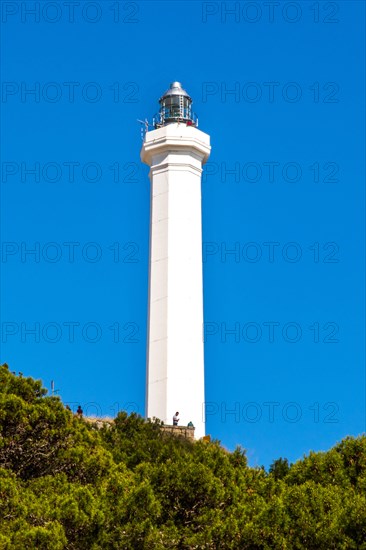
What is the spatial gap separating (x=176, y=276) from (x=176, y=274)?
0.25 feet

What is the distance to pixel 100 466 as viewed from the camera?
68.1ft

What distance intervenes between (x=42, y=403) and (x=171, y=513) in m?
4.26

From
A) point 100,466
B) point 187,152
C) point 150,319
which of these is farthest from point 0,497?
point 187,152

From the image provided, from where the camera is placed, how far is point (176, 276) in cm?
3941

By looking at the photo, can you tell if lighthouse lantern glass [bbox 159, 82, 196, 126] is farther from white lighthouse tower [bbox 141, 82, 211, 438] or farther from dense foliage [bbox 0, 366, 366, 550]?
dense foliage [bbox 0, 366, 366, 550]

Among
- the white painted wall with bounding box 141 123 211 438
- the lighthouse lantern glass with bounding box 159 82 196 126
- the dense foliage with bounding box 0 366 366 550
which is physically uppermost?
the lighthouse lantern glass with bounding box 159 82 196 126

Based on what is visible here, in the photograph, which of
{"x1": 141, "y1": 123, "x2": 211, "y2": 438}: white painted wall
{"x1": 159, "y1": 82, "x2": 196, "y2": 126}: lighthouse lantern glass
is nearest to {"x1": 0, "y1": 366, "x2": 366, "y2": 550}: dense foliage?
{"x1": 141, "y1": 123, "x2": 211, "y2": 438}: white painted wall

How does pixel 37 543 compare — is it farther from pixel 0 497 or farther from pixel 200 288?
pixel 200 288

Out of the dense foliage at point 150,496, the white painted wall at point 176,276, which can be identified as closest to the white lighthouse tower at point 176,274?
the white painted wall at point 176,276

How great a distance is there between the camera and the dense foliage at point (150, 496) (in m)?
17.6

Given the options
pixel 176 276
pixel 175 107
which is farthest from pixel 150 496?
pixel 175 107

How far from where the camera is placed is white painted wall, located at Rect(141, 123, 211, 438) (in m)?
A: 37.9

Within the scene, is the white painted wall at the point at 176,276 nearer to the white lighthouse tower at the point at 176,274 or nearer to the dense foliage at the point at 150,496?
the white lighthouse tower at the point at 176,274

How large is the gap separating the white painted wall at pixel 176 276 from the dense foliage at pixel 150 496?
14633 mm
